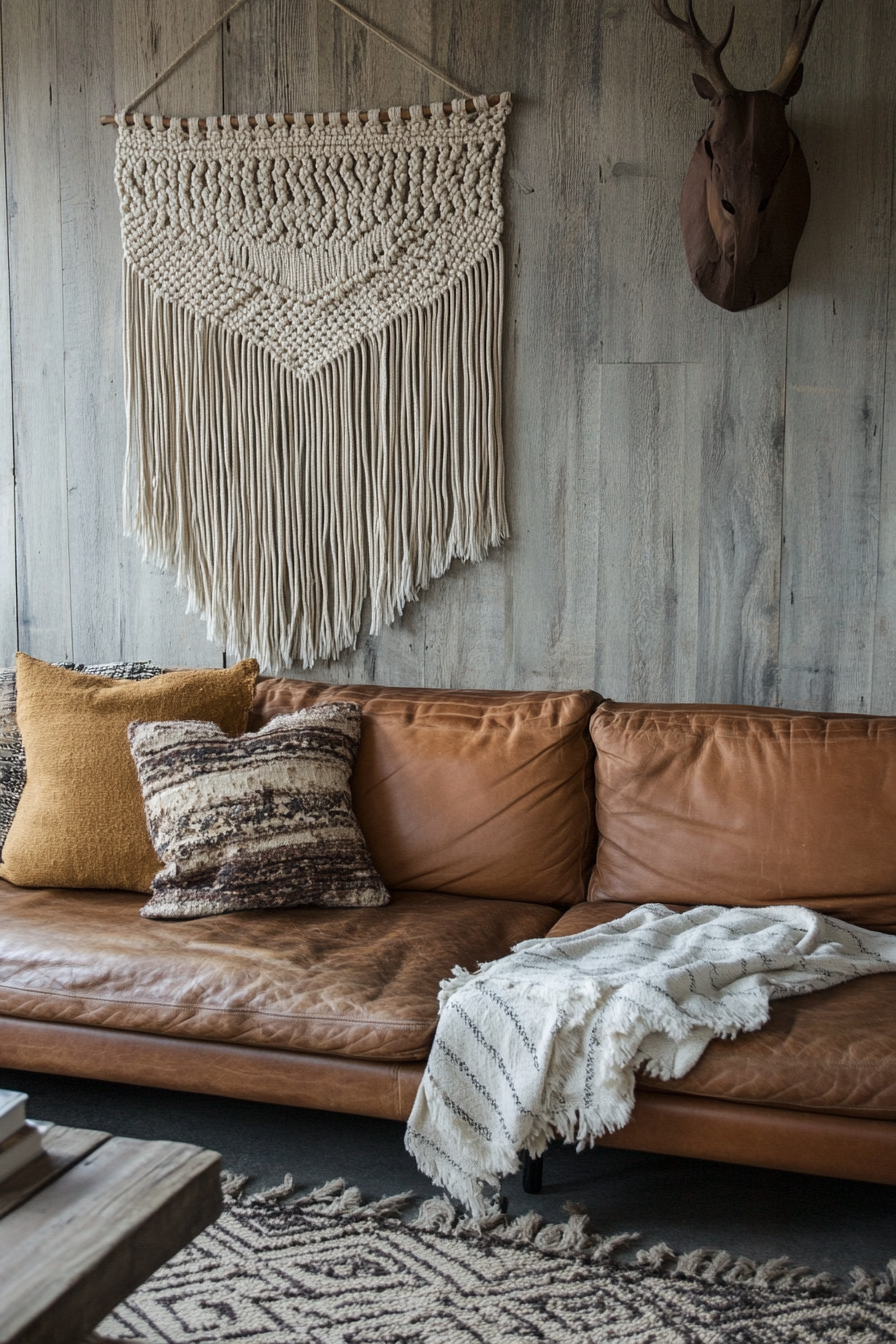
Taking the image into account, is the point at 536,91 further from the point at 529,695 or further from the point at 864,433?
the point at 529,695

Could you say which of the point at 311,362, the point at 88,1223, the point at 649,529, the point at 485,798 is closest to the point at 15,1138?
the point at 88,1223

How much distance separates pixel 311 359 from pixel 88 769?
110cm

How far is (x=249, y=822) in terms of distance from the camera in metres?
2.19

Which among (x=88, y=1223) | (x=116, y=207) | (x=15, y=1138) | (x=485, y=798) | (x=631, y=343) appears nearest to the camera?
(x=88, y=1223)

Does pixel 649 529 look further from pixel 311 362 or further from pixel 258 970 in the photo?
pixel 258 970

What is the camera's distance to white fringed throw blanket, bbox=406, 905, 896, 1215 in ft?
5.50

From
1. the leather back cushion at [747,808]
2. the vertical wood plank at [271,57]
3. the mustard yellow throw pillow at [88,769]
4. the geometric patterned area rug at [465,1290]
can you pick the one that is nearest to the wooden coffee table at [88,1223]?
the geometric patterned area rug at [465,1290]

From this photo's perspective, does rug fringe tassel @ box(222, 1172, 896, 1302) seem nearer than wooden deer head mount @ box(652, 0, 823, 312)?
Yes

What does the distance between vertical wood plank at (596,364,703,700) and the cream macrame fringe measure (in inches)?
10.3

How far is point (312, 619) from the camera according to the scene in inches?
113

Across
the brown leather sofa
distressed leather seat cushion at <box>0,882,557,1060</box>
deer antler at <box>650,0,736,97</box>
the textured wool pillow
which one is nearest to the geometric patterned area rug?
the brown leather sofa

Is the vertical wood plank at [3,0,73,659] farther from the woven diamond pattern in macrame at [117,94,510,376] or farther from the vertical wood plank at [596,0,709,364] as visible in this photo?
the vertical wood plank at [596,0,709,364]

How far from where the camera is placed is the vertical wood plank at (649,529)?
262cm

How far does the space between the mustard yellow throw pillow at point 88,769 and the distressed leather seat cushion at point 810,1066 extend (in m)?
1.14
